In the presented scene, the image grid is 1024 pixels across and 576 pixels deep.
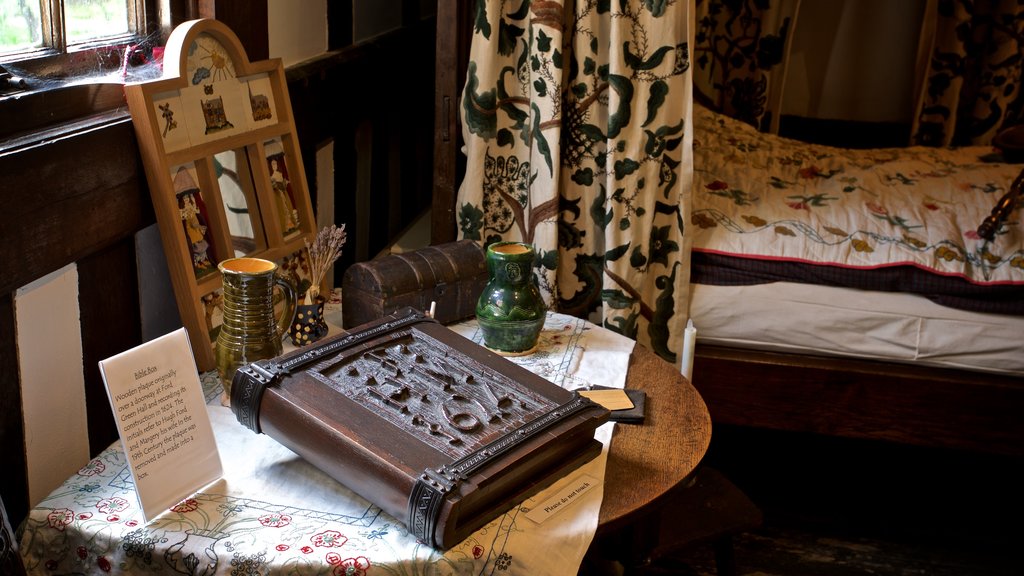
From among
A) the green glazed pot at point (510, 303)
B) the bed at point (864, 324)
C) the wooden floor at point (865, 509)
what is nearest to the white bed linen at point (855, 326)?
the bed at point (864, 324)

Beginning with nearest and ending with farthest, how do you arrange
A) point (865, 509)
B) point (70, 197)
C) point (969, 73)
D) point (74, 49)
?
1. point (70, 197)
2. point (74, 49)
3. point (865, 509)
4. point (969, 73)

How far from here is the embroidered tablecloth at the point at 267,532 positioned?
39.0 inches

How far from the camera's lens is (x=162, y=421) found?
1077 mm

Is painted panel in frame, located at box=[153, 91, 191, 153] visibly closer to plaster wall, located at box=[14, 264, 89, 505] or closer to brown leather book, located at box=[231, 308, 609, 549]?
plaster wall, located at box=[14, 264, 89, 505]

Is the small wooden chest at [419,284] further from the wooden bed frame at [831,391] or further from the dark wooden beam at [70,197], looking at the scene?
the wooden bed frame at [831,391]

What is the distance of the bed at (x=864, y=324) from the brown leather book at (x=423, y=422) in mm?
1134

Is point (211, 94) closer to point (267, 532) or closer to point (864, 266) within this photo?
point (267, 532)

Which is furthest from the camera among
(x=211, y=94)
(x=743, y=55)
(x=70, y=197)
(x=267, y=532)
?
(x=743, y=55)

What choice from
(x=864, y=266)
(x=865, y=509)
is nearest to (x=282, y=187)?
(x=864, y=266)

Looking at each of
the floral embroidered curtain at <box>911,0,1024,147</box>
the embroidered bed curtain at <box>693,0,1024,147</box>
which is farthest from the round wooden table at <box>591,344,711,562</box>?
the floral embroidered curtain at <box>911,0,1024,147</box>

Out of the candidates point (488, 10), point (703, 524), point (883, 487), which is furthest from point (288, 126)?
point (883, 487)

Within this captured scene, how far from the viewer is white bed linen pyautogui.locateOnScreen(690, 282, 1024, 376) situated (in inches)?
85.0

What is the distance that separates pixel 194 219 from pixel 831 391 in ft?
5.06

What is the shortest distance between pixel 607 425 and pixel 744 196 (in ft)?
4.50
